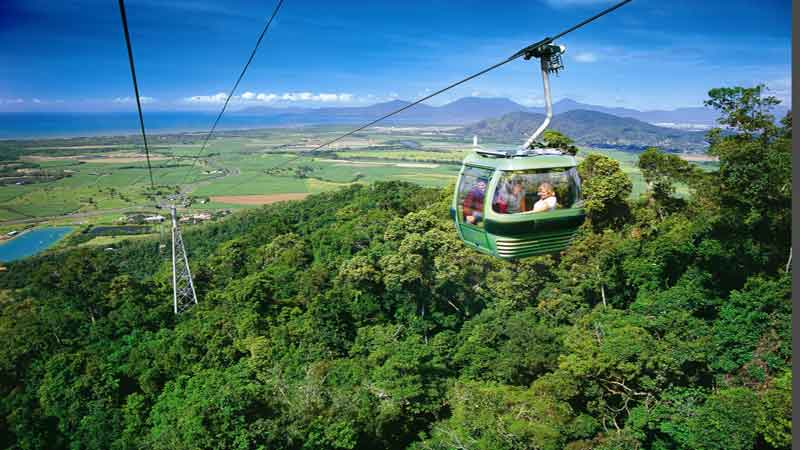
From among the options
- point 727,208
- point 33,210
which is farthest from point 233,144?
point 727,208

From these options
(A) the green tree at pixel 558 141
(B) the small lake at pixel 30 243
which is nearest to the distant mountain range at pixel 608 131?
(A) the green tree at pixel 558 141

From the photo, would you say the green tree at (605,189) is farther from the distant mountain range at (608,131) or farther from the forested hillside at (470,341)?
the distant mountain range at (608,131)

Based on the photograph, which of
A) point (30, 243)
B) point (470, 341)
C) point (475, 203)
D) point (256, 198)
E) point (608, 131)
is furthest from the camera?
point (256, 198)

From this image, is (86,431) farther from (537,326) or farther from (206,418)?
(537,326)

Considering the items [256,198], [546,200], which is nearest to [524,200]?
[546,200]

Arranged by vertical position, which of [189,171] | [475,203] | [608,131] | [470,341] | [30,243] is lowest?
[30,243]

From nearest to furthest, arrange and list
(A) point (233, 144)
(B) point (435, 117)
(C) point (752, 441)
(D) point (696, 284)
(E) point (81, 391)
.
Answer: (C) point (752, 441) < (E) point (81, 391) < (D) point (696, 284) < (A) point (233, 144) < (B) point (435, 117)

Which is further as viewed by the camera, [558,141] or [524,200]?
[558,141]

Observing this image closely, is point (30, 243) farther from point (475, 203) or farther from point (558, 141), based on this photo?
point (475, 203)
